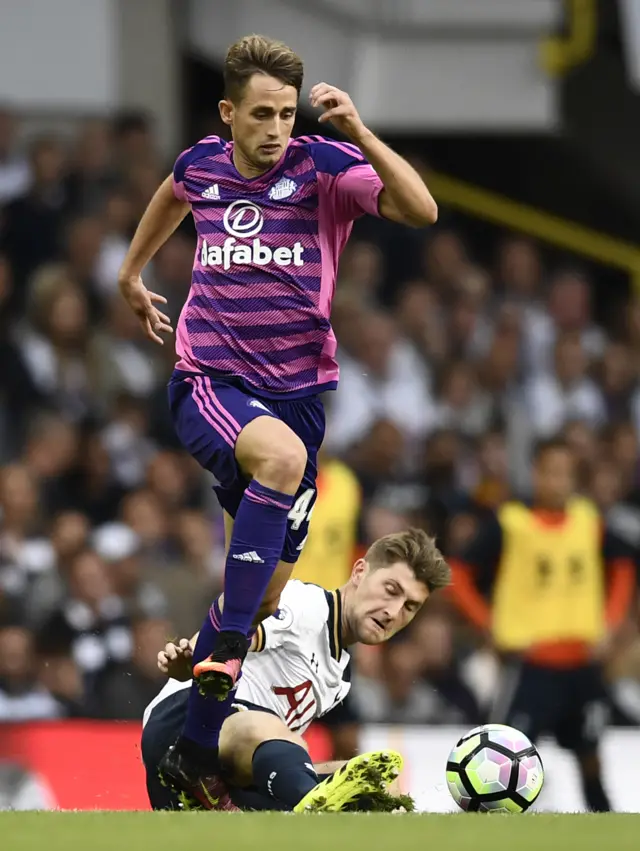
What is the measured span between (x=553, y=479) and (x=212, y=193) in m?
4.41

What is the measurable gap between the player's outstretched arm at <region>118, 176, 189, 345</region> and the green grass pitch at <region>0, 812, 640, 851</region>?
6.60 ft

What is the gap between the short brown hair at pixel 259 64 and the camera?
549 centimetres

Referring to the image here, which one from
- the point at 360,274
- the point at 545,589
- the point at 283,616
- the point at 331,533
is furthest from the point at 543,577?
the point at 283,616

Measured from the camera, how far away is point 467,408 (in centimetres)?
1260

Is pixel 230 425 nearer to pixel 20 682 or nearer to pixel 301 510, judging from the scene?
pixel 301 510

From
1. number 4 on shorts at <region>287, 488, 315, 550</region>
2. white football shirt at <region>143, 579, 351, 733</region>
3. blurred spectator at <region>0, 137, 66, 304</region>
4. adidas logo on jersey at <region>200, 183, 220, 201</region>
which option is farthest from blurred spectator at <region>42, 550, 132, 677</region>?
adidas logo on jersey at <region>200, 183, 220, 201</region>

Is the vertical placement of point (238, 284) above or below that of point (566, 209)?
above

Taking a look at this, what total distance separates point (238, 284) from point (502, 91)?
916 cm

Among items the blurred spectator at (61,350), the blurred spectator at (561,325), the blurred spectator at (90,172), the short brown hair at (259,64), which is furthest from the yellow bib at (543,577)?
the short brown hair at (259,64)

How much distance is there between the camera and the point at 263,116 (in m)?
5.54

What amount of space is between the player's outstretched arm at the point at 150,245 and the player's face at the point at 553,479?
12.1ft

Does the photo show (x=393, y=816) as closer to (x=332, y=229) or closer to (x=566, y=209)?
(x=332, y=229)

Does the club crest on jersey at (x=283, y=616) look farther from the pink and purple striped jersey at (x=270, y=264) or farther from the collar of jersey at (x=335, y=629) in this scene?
the pink and purple striped jersey at (x=270, y=264)

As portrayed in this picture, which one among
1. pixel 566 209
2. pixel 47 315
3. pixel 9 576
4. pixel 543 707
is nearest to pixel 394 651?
pixel 543 707
